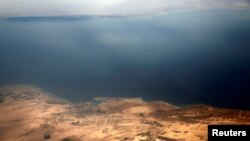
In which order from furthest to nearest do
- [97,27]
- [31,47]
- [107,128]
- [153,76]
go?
[97,27]
[31,47]
[153,76]
[107,128]

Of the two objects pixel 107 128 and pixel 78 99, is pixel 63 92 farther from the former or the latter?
pixel 107 128

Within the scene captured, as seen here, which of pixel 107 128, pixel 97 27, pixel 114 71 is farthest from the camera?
pixel 97 27

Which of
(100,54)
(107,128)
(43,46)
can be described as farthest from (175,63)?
(43,46)

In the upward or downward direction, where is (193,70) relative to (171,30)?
downward

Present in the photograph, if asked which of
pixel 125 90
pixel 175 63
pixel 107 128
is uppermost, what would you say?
pixel 175 63

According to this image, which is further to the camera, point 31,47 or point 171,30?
point 171,30

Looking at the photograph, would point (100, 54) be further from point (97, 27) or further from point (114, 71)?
point (97, 27)

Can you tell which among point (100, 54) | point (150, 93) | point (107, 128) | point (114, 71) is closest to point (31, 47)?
point (100, 54)
